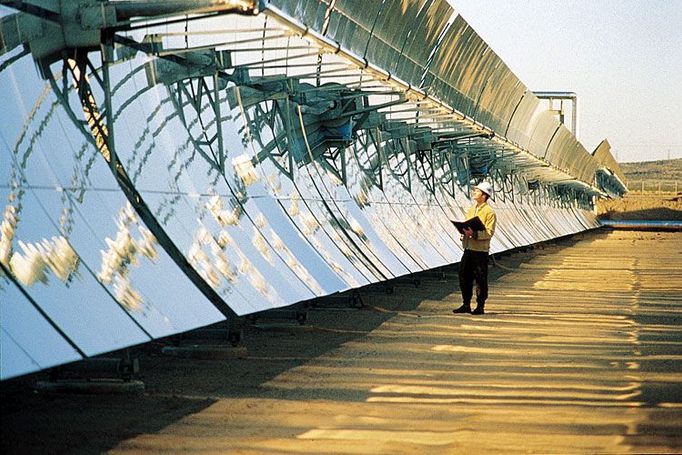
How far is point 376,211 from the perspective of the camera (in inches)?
890

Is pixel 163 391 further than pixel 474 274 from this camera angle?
No

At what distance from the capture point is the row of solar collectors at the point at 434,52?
54.8 feet

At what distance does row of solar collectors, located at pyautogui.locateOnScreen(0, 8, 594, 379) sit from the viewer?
8188 mm

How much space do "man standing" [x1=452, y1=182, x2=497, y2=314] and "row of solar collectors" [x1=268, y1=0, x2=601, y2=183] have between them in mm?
2578

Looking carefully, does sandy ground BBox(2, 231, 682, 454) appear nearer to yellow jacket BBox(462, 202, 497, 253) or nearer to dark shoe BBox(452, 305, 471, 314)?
dark shoe BBox(452, 305, 471, 314)

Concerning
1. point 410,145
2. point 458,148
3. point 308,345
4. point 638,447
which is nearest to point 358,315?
point 308,345

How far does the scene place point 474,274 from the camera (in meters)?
18.3

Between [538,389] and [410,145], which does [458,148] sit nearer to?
[410,145]

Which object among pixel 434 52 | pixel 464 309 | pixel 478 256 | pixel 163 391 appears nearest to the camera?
pixel 163 391

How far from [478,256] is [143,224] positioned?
8182 millimetres

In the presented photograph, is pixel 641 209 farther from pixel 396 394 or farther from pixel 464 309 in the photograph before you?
pixel 396 394

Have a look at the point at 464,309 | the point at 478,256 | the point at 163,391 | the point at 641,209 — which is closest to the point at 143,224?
the point at 163,391

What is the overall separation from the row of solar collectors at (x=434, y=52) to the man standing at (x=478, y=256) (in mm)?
2578

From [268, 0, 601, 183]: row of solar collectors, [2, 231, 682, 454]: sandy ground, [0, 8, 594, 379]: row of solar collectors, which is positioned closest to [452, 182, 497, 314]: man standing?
[2, 231, 682, 454]: sandy ground
